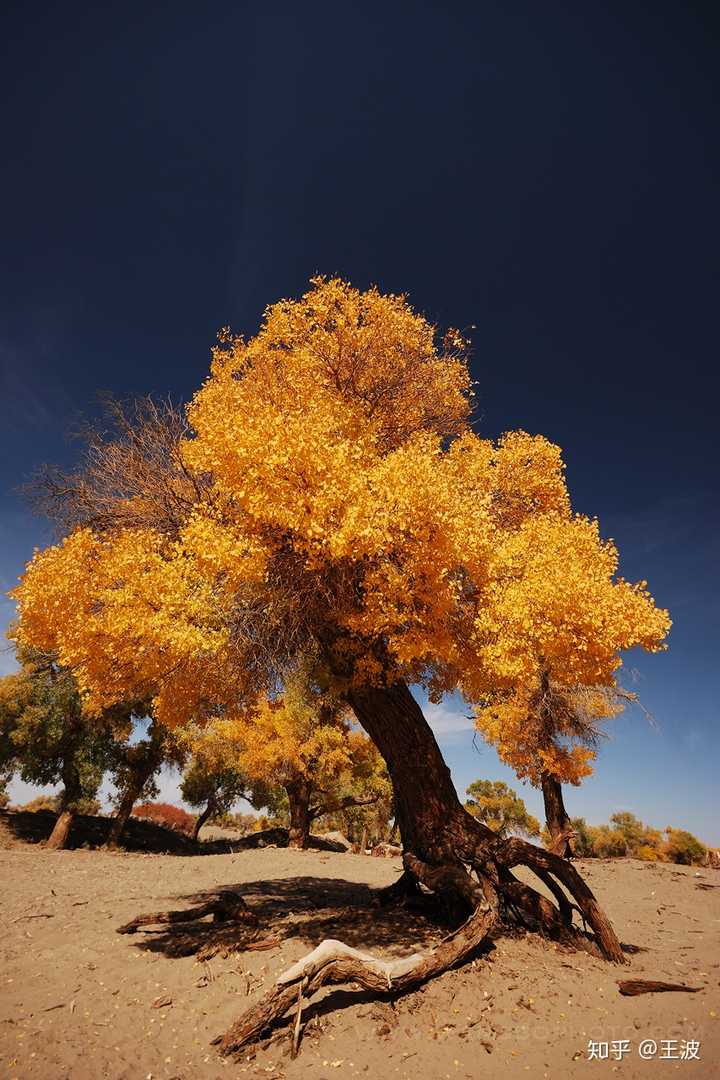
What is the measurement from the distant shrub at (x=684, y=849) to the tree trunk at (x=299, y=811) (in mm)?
21388

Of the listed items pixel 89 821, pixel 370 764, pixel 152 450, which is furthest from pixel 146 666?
pixel 89 821

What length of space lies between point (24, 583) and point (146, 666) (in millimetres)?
2168

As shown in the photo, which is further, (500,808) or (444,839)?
(500,808)

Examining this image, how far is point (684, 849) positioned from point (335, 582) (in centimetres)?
3296

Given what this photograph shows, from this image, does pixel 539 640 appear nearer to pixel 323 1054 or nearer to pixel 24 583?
pixel 323 1054

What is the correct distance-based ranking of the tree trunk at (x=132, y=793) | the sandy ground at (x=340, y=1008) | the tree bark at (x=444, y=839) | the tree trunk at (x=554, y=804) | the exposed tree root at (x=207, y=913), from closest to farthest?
the sandy ground at (x=340, y=1008) < the tree bark at (x=444, y=839) < the exposed tree root at (x=207, y=913) < the tree trunk at (x=554, y=804) < the tree trunk at (x=132, y=793)

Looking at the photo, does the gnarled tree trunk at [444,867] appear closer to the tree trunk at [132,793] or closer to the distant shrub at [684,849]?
the tree trunk at [132,793]

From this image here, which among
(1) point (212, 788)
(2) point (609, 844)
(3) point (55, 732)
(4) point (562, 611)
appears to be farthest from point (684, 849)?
(3) point (55, 732)

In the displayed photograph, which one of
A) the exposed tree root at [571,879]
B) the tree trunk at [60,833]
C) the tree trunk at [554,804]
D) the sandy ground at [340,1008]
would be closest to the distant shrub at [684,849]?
the tree trunk at [554,804]

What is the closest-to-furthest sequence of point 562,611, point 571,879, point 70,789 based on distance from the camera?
point 562,611, point 571,879, point 70,789

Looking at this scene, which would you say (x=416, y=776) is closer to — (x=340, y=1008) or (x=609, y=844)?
(x=340, y=1008)

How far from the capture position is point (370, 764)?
24438 millimetres

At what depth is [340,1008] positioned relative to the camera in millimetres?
5391

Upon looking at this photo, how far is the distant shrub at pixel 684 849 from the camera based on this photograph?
2809 centimetres
